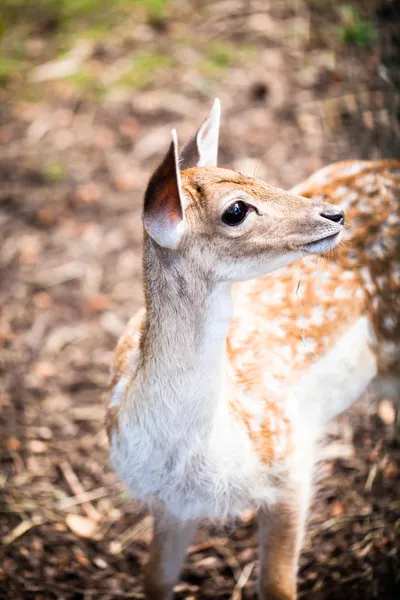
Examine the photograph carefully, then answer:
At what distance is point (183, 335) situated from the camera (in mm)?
2469

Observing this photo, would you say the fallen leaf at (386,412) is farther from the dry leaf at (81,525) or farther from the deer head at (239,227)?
the deer head at (239,227)

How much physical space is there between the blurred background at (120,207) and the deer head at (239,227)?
1484 millimetres

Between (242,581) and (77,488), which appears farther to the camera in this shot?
(77,488)

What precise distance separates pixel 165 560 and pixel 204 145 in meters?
1.77

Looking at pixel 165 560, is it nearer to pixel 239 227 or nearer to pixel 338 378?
pixel 338 378

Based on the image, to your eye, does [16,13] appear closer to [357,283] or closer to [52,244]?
[52,244]

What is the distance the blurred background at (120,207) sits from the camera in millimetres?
3578

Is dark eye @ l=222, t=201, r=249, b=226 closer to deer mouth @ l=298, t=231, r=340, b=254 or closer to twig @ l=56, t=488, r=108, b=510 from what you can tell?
deer mouth @ l=298, t=231, r=340, b=254

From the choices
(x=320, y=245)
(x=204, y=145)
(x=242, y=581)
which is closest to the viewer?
(x=320, y=245)

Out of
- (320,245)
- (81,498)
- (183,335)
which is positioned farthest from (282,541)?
(81,498)

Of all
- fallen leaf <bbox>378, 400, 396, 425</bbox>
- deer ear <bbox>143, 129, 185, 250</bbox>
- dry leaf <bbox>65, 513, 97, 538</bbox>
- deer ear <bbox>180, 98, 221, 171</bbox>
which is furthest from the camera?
fallen leaf <bbox>378, 400, 396, 425</bbox>

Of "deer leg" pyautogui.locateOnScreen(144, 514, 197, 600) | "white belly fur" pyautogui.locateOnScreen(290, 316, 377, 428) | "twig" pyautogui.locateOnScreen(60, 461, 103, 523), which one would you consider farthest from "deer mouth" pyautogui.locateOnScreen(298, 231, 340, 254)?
"twig" pyautogui.locateOnScreen(60, 461, 103, 523)

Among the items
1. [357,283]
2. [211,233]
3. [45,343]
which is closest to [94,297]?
[45,343]

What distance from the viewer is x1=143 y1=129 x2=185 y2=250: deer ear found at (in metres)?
2.18
